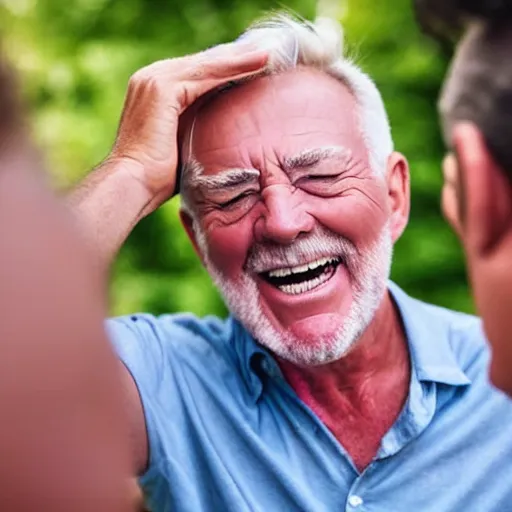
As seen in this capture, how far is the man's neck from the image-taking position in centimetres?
212

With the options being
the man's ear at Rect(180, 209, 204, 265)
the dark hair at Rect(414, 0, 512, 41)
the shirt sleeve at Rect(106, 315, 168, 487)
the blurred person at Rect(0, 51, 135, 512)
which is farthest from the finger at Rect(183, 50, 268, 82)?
the blurred person at Rect(0, 51, 135, 512)

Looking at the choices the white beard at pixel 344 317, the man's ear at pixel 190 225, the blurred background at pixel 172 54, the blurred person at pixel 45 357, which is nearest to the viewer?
the blurred person at pixel 45 357

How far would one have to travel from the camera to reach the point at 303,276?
82.2 inches

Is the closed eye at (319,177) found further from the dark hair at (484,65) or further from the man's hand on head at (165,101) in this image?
the dark hair at (484,65)

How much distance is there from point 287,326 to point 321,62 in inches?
24.8

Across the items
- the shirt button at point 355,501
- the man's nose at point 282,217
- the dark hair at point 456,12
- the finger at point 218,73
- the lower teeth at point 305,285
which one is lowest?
Result: the shirt button at point 355,501

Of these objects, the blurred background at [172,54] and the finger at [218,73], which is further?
the blurred background at [172,54]

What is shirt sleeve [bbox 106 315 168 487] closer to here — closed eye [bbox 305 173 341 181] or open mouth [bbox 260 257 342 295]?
open mouth [bbox 260 257 342 295]

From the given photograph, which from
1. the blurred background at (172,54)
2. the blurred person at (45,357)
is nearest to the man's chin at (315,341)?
the blurred person at (45,357)

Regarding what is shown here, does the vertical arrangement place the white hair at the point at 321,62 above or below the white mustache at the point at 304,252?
above

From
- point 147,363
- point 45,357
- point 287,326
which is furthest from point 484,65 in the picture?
point 147,363

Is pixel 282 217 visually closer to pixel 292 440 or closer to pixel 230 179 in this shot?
pixel 230 179

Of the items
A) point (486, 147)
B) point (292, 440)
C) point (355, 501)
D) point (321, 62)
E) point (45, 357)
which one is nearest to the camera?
point (45, 357)

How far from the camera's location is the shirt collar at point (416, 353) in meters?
2.10
